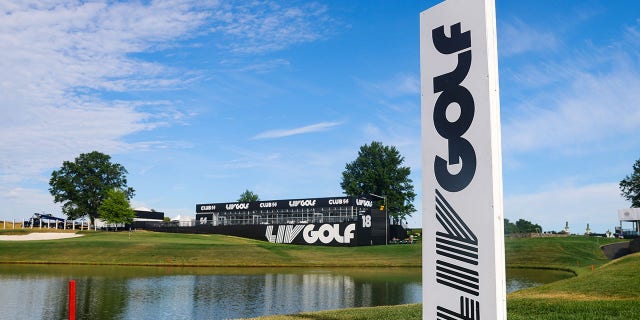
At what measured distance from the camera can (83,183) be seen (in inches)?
4727

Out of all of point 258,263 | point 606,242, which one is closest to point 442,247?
point 258,263

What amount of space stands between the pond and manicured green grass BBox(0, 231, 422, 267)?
59.9 feet

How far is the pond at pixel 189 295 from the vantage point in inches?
962

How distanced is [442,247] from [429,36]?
3.50m

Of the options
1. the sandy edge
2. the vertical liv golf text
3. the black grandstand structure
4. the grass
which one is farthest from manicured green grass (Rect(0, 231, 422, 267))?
the vertical liv golf text

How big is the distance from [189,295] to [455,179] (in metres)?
26.2

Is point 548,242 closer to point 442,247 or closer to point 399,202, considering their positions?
point 399,202

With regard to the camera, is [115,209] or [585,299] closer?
[585,299]

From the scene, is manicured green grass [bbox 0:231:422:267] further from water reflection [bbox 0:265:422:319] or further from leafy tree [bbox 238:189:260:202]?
leafy tree [bbox 238:189:260:202]

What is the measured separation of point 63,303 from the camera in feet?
89.3

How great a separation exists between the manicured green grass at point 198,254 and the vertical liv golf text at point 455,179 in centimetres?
5472

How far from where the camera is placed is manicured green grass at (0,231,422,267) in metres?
62.6

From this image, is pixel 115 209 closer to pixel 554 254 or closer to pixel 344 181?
pixel 344 181

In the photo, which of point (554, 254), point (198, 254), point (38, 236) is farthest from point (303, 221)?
point (38, 236)
